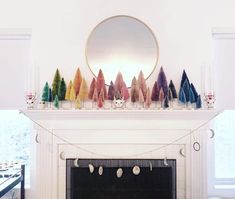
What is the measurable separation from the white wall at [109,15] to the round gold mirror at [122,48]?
0.06 metres

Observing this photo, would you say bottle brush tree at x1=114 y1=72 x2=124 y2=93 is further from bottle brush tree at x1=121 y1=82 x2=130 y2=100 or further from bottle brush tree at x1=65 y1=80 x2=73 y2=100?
bottle brush tree at x1=65 y1=80 x2=73 y2=100

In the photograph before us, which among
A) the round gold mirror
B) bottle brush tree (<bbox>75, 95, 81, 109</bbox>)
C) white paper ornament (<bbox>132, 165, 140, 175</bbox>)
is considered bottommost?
white paper ornament (<bbox>132, 165, 140, 175</bbox>)

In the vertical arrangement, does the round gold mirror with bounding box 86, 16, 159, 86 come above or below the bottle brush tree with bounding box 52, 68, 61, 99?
above

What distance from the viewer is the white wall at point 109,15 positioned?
118 inches

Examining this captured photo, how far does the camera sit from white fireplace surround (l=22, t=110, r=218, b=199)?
2.89 metres

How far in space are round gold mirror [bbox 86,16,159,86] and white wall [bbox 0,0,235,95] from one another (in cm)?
6

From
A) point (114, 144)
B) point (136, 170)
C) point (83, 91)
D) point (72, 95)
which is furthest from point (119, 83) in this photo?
point (136, 170)

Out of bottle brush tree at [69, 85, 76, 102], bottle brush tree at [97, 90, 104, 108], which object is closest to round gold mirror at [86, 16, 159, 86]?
bottle brush tree at [97, 90, 104, 108]

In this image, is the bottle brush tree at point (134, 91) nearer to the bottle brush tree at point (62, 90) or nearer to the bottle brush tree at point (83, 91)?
the bottle brush tree at point (83, 91)

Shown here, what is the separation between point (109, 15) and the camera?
3.02 m

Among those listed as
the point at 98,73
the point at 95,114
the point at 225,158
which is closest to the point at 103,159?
the point at 95,114

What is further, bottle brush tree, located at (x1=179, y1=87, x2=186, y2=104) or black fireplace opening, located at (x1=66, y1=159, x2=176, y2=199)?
bottle brush tree, located at (x1=179, y1=87, x2=186, y2=104)

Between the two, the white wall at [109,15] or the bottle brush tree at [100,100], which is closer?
the bottle brush tree at [100,100]

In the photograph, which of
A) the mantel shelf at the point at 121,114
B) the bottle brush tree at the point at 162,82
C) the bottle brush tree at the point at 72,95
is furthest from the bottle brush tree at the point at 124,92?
the bottle brush tree at the point at 72,95
